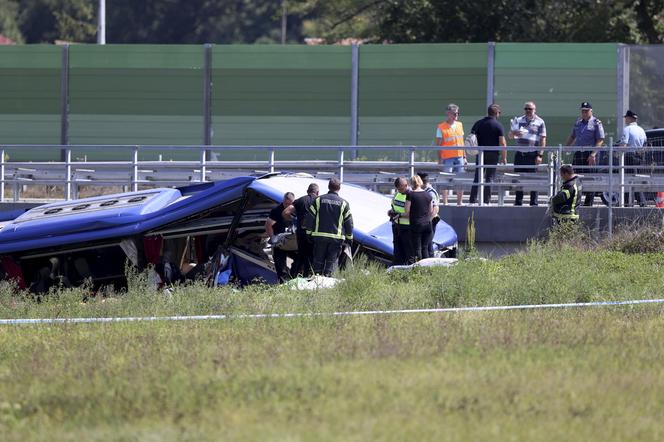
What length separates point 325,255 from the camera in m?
15.4

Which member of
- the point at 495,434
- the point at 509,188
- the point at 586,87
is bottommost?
the point at 495,434

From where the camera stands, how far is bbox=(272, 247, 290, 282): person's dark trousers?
52.0ft

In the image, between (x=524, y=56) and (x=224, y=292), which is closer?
(x=224, y=292)

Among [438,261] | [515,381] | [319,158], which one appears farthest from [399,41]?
[515,381]

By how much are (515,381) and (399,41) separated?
30.5 meters

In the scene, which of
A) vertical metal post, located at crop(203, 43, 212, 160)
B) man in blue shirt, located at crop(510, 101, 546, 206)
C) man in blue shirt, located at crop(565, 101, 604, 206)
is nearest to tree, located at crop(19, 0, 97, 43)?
vertical metal post, located at crop(203, 43, 212, 160)

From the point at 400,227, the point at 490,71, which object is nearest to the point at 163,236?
the point at 400,227

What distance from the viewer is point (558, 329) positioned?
10344 mm

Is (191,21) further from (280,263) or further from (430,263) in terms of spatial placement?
(430,263)

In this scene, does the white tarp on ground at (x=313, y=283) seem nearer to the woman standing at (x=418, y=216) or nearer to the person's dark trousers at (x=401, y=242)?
the person's dark trousers at (x=401, y=242)

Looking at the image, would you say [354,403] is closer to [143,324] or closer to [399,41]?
[143,324]

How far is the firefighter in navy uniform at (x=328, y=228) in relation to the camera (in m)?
15.3

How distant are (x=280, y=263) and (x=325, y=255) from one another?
840 millimetres

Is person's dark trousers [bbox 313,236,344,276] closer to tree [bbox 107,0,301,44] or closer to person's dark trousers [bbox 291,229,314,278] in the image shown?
person's dark trousers [bbox 291,229,314,278]
